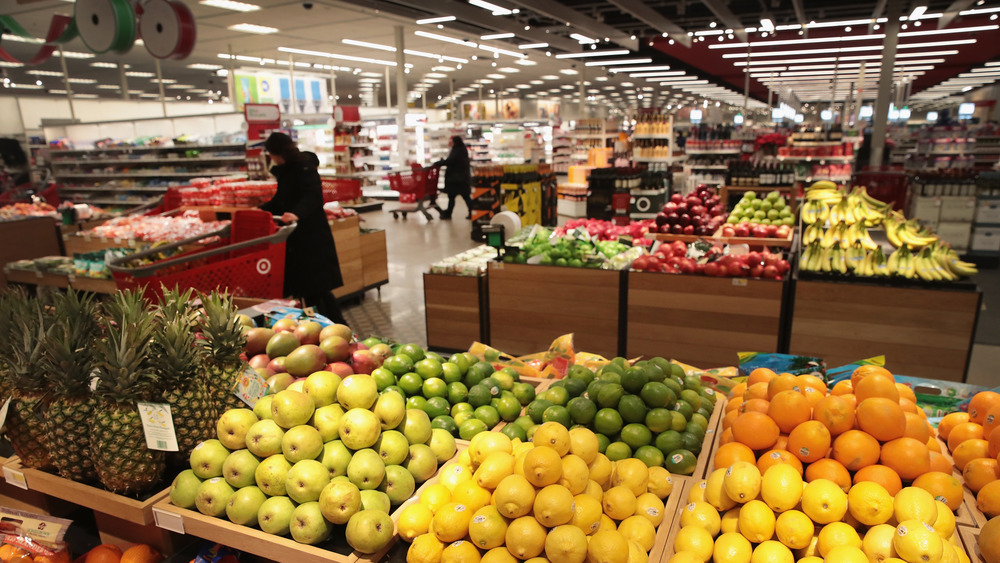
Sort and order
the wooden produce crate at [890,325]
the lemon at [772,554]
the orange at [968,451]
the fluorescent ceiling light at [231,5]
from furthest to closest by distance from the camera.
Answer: the fluorescent ceiling light at [231,5]
the wooden produce crate at [890,325]
the orange at [968,451]
the lemon at [772,554]

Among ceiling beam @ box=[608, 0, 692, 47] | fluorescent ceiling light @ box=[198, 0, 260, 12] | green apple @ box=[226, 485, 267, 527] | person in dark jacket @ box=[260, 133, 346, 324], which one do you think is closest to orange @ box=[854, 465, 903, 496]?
green apple @ box=[226, 485, 267, 527]

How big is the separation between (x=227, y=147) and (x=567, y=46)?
7.54 meters

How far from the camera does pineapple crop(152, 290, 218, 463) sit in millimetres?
1532

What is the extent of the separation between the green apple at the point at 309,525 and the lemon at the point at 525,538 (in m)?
0.44

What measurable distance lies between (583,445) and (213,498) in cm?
93

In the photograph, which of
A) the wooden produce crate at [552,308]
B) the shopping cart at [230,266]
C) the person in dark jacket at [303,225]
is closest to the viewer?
the shopping cart at [230,266]

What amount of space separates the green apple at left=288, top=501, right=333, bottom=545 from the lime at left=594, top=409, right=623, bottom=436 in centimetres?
79

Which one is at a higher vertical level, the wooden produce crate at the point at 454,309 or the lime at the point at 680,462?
the lime at the point at 680,462

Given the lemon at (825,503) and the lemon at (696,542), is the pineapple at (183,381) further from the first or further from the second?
the lemon at (825,503)

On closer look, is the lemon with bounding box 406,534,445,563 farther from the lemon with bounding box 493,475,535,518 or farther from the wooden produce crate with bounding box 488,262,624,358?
the wooden produce crate with bounding box 488,262,624,358

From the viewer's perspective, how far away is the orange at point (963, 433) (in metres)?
1.65

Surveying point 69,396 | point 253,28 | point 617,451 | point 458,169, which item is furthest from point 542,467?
point 253,28

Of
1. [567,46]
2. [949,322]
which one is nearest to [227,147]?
[567,46]

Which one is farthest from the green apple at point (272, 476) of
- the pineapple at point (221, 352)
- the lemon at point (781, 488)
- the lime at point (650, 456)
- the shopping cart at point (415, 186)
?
the shopping cart at point (415, 186)
